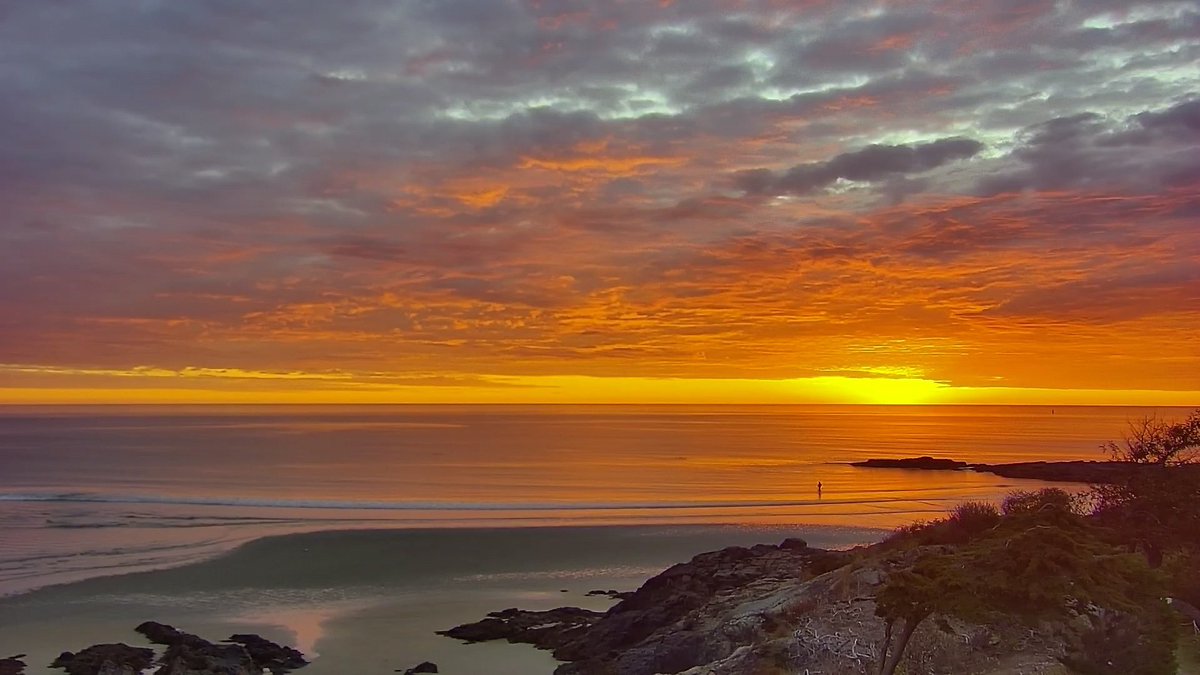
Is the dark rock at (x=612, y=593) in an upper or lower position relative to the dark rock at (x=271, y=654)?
upper

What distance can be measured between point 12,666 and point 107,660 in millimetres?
2845

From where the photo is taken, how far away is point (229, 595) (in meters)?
38.1

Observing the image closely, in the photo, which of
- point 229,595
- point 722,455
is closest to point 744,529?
point 229,595

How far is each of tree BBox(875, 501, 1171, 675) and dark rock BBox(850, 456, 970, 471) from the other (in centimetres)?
10097

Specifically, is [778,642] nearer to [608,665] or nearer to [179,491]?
[608,665]

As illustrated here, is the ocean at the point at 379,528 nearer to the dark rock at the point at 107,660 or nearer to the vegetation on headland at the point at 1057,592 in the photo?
the dark rock at the point at 107,660

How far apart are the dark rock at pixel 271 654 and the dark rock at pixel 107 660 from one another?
2.85 metres

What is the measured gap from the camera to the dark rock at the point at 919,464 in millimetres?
112438

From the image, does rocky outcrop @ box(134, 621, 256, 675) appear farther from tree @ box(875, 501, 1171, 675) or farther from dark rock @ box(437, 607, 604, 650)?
tree @ box(875, 501, 1171, 675)

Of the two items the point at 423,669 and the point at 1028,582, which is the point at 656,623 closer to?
the point at 423,669

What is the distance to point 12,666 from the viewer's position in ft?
86.9

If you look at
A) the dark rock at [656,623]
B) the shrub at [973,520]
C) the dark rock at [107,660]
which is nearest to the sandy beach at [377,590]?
the dark rock at [107,660]

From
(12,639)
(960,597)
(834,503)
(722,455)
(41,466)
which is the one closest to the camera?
(960,597)

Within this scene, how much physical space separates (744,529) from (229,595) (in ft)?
101
